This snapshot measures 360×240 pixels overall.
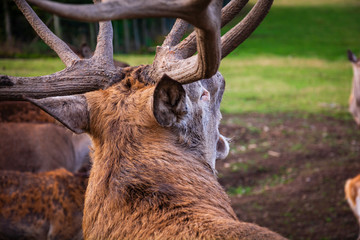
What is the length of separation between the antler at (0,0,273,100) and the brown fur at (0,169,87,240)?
1935 mm

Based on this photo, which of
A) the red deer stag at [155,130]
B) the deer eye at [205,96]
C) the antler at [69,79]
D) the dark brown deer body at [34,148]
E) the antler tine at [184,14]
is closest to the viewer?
the antler tine at [184,14]

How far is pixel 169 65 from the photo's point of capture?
2416mm

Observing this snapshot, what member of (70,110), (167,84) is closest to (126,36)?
(70,110)

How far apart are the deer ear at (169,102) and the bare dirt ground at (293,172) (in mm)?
3781

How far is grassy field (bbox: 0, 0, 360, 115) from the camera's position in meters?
11.3

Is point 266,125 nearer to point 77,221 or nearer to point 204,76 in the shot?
point 77,221

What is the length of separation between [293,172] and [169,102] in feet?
17.8

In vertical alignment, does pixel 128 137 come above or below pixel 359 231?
above

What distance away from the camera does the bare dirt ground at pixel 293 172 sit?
5750mm

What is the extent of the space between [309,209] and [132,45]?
6.46 metres

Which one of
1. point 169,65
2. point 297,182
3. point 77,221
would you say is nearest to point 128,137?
point 169,65

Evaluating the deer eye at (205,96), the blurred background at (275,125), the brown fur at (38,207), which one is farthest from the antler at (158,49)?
the brown fur at (38,207)

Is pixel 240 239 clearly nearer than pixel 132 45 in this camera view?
Yes

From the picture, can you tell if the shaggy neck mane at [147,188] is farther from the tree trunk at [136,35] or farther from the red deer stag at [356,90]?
the tree trunk at [136,35]
